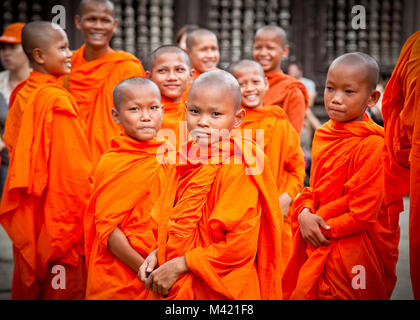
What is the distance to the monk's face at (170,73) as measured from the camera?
11.5 ft

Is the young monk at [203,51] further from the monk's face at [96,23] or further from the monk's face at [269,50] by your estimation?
the monk's face at [96,23]

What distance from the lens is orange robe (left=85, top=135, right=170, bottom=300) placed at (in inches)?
107

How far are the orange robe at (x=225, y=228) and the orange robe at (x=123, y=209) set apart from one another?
51 cm

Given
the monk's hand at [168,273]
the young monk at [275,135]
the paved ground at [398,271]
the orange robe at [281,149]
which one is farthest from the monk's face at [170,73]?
the paved ground at [398,271]

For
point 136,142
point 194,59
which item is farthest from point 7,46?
point 136,142

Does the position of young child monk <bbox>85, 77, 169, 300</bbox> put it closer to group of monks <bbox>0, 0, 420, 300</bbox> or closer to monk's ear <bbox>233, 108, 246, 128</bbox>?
group of monks <bbox>0, 0, 420, 300</bbox>

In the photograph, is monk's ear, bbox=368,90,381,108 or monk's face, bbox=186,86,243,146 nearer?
monk's face, bbox=186,86,243,146

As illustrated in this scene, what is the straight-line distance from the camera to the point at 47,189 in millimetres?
3342

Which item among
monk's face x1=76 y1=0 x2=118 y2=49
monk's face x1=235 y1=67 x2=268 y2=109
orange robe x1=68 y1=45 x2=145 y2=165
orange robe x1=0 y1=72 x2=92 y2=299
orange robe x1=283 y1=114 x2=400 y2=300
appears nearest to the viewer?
orange robe x1=283 y1=114 x2=400 y2=300

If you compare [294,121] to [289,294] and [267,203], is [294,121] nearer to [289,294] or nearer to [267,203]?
[289,294]

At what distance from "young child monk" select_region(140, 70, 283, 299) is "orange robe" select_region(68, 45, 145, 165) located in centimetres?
166

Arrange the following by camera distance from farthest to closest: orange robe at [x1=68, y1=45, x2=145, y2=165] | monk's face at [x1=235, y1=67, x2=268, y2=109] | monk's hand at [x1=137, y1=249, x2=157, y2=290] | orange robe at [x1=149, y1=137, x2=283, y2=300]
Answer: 1. orange robe at [x1=68, y1=45, x2=145, y2=165]
2. monk's face at [x1=235, y1=67, x2=268, y2=109]
3. monk's hand at [x1=137, y1=249, x2=157, y2=290]
4. orange robe at [x1=149, y1=137, x2=283, y2=300]

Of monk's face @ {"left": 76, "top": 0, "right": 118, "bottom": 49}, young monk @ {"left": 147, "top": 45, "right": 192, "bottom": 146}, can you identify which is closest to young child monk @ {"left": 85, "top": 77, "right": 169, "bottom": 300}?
young monk @ {"left": 147, "top": 45, "right": 192, "bottom": 146}

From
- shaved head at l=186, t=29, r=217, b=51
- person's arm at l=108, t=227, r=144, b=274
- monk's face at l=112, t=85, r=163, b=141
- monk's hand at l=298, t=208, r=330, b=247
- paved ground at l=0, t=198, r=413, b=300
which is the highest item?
shaved head at l=186, t=29, r=217, b=51
